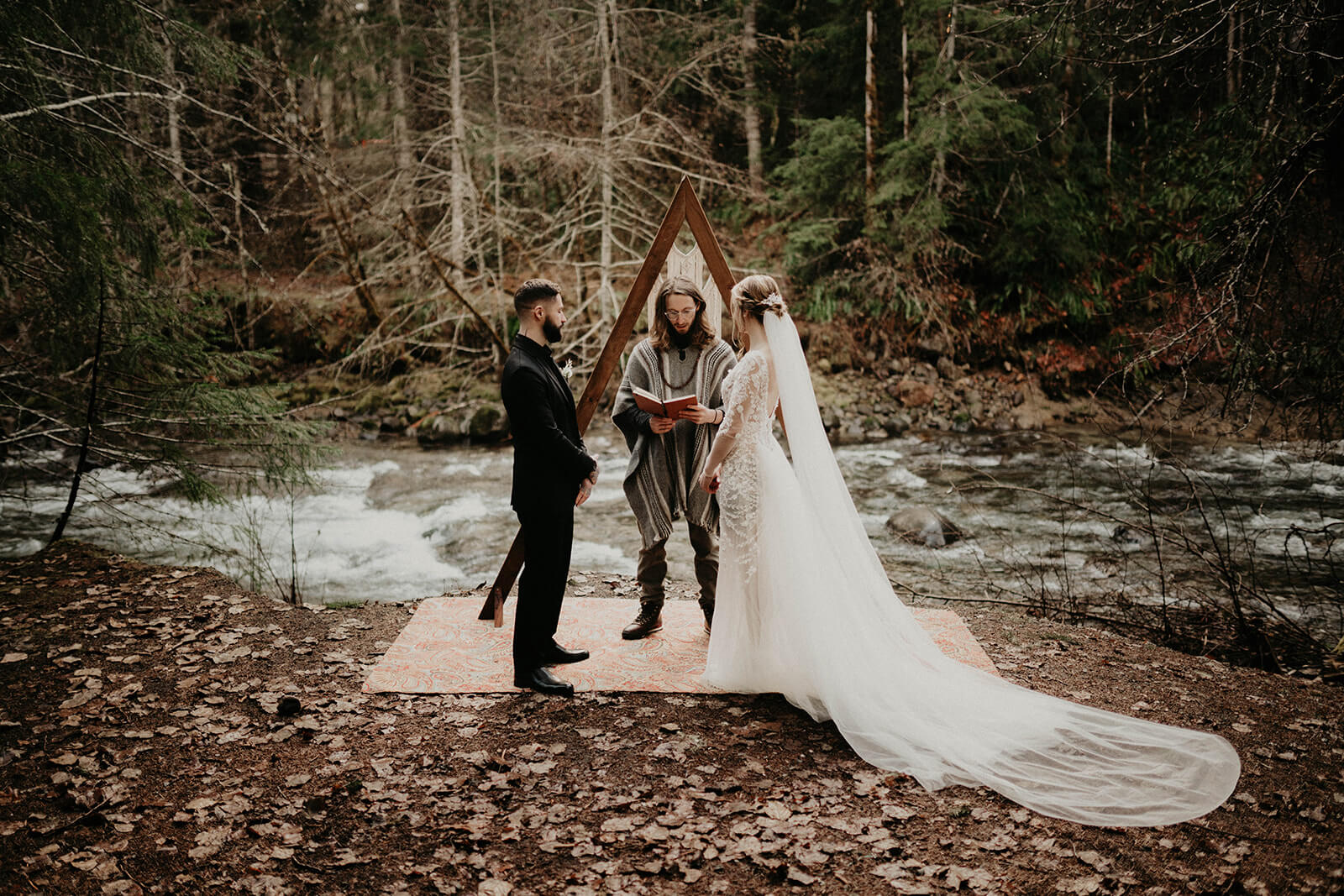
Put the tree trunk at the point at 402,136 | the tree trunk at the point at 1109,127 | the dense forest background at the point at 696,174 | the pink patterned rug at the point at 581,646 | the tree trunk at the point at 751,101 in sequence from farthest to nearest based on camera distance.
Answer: the tree trunk at the point at 751,101 → the tree trunk at the point at 1109,127 → the tree trunk at the point at 402,136 → the dense forest background at the point at 696,174 → the pink patterned rug at the point at 581,646

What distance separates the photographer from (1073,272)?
16281 mm

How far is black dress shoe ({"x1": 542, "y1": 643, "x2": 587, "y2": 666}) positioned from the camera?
4930mm

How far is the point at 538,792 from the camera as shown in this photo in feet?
12.2

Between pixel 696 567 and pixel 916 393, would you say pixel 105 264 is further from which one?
pixel 916 393

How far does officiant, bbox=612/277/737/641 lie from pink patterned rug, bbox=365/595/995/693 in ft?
1.71

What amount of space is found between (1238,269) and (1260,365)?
35.1 inches

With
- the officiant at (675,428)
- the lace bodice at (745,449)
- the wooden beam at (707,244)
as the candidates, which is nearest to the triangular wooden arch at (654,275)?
the wooden beam at (707,244)

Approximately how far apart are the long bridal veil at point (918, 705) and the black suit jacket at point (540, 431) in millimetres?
1087

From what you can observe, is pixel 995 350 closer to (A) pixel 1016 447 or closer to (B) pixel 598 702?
(A) pixel 1016 447

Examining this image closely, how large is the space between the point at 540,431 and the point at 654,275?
1.45 meters

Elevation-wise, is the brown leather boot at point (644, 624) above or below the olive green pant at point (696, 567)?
below

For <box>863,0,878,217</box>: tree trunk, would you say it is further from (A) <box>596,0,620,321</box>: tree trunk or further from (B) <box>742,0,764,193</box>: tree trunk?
(A) <box>596,0,620,321</box>: tree trunk

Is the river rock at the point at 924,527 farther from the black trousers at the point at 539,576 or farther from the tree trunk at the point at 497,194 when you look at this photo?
the tree trunk at the point at 497,194

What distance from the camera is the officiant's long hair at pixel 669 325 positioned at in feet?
16.4
